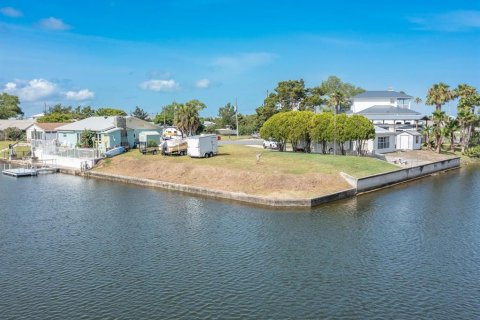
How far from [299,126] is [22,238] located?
39655 millimetres

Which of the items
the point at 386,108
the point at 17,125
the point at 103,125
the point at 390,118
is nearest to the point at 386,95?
the point at 386,108

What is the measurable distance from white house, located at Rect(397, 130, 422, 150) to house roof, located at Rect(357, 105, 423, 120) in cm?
1893

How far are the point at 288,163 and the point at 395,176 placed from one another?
39.1 ft

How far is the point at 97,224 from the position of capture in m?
32.0

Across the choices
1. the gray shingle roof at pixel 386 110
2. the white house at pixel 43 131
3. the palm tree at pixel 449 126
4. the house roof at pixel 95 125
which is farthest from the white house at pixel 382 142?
the white house at pixel 43 131

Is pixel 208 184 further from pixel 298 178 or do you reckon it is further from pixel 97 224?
pixel 97 224

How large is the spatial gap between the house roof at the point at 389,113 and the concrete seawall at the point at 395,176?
31310 millimetres

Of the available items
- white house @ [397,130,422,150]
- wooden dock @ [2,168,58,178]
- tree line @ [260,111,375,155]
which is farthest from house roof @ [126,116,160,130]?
white house @ [397,130,422,150]

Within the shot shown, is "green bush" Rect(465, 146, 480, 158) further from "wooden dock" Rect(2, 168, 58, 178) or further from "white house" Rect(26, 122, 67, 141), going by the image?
"white house" Rect(26, 122, 67, 141)

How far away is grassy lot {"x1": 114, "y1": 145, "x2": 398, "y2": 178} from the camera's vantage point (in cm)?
4547

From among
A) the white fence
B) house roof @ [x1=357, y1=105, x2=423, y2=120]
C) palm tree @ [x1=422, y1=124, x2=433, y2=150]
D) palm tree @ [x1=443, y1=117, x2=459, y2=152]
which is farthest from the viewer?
house roof @ [x1=357, y1=105, x2=423, y2=120]

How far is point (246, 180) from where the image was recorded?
43406 mm

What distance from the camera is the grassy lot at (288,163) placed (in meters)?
45.5

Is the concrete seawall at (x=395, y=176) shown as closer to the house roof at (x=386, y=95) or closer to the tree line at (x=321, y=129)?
the tree line at (x=321, y=129)
